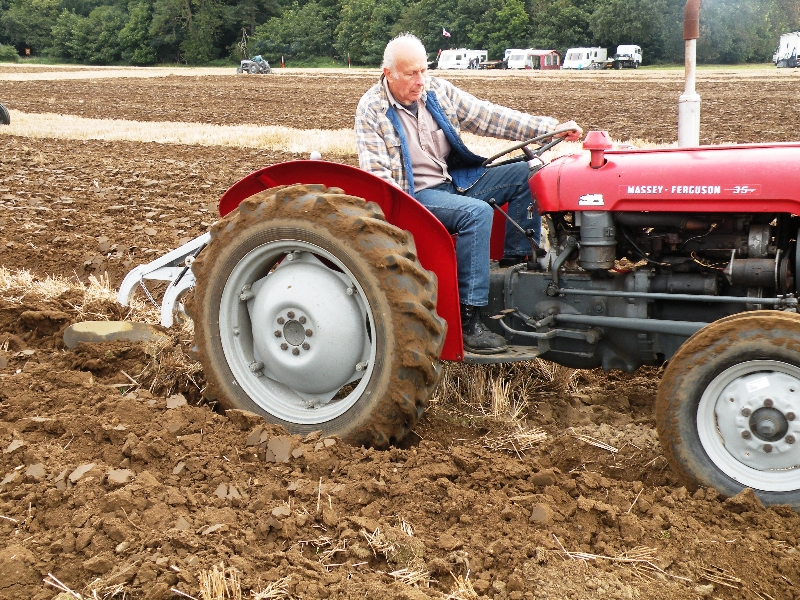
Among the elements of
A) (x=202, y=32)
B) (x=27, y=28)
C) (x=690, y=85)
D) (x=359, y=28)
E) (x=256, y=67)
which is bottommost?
(x=690, y=85)

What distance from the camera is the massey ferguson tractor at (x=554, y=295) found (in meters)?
2.90

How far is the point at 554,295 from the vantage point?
3648 millimetres

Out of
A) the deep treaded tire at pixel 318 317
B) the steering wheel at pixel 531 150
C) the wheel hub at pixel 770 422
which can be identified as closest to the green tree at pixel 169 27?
the steering wheel at pixel 531 150

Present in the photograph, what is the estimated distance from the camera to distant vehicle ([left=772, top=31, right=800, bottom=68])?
1843 inches

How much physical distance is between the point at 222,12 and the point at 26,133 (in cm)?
6372

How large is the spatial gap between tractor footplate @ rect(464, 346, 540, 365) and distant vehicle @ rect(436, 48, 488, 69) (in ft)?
194

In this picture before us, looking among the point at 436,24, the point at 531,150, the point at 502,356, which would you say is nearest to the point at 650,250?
the point at 502,356

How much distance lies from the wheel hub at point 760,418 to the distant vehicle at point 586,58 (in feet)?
185

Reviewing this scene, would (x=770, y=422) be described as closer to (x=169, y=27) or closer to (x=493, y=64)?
(x=493, y=64)

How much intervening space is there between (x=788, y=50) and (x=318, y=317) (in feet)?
166

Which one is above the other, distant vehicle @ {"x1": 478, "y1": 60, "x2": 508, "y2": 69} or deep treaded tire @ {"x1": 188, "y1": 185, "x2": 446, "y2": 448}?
distant vehicle @ {"x1": 478, "y1": 60, "x2": 508, "y2": 69}

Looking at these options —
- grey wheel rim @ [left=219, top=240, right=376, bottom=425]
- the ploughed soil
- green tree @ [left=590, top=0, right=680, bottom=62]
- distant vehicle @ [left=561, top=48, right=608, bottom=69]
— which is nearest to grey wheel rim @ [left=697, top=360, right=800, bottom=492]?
the ploughed soil

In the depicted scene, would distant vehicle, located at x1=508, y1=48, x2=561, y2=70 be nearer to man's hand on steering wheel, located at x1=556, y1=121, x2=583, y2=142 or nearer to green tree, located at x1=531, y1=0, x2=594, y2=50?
green tree, located at x1=531, y1=0, x2=594, y2=50

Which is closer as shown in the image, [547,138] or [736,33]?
[547,138]
